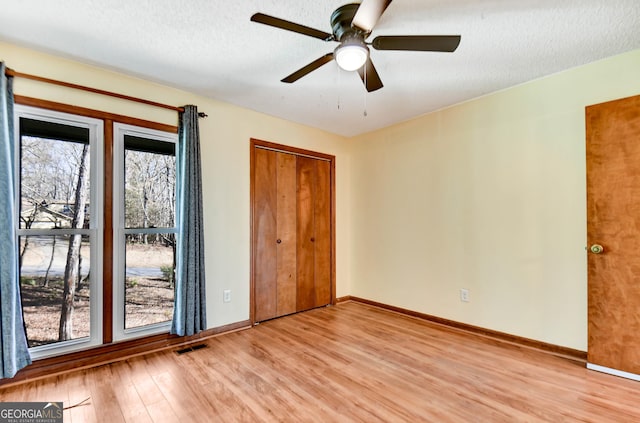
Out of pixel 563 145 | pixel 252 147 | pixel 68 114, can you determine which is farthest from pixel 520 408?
pixel 68 114

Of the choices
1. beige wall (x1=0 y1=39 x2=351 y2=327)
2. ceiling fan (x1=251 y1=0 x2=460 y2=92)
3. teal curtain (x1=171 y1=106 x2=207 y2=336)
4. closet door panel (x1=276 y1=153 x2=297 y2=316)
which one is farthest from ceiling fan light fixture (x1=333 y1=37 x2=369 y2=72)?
closet door panel (x1=276 y1=153 x2=297 y2=316)

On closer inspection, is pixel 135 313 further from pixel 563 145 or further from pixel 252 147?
pixel 563 145

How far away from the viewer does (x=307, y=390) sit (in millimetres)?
2018

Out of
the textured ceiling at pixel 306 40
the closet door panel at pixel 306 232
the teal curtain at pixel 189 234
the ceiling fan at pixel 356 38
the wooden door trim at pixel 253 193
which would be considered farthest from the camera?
the closet door panel at pixel 306 232

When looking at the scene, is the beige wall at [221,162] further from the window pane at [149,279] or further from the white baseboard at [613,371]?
the white baseboard at [613,371]

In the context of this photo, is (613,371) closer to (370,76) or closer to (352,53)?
(370,76)

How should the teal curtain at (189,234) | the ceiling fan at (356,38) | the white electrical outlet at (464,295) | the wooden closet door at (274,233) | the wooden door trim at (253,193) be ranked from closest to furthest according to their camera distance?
the ceiling fan at (356,38) → the teal curtain at (189,234) → the white electrical outlet at (464,295) → the wooden door trim at (253,193) → the wooden closet door at (274,233)

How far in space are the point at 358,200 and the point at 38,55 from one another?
3.63 meters

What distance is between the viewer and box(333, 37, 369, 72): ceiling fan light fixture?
1597mm

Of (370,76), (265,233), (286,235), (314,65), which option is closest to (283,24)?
(314,65)

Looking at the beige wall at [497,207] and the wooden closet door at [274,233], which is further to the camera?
the wooden closet door at [274,233]

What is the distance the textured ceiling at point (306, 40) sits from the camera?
1.74 m

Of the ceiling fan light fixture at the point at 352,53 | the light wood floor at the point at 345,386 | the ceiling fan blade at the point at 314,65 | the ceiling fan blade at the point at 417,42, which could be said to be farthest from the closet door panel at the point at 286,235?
the ceiling fan blade at the point at 417,42

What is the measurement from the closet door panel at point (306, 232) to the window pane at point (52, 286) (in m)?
2.25
